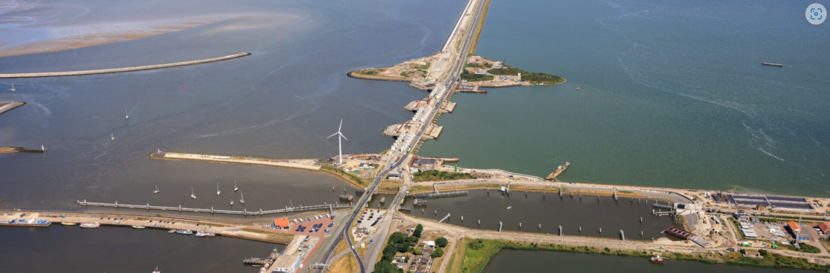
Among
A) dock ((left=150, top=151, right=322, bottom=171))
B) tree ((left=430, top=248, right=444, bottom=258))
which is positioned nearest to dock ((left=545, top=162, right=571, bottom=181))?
tree ((left=430, top=248, right=444, bottom=258))

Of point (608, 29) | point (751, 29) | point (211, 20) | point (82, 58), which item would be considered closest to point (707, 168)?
point (608, 29)

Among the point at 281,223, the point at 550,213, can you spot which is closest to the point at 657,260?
the point at 550,213

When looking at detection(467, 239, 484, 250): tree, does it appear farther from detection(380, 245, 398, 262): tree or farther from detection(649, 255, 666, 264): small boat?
detection(649, 255, 666, 264): small boat

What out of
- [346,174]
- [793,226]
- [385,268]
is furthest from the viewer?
[346,174]

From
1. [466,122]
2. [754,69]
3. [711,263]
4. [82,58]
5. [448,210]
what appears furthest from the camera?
[82,58]

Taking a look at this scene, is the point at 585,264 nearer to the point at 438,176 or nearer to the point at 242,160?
the point at 438,176

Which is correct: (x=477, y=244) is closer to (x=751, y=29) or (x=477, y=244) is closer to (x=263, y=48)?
(x=263, y=48)
